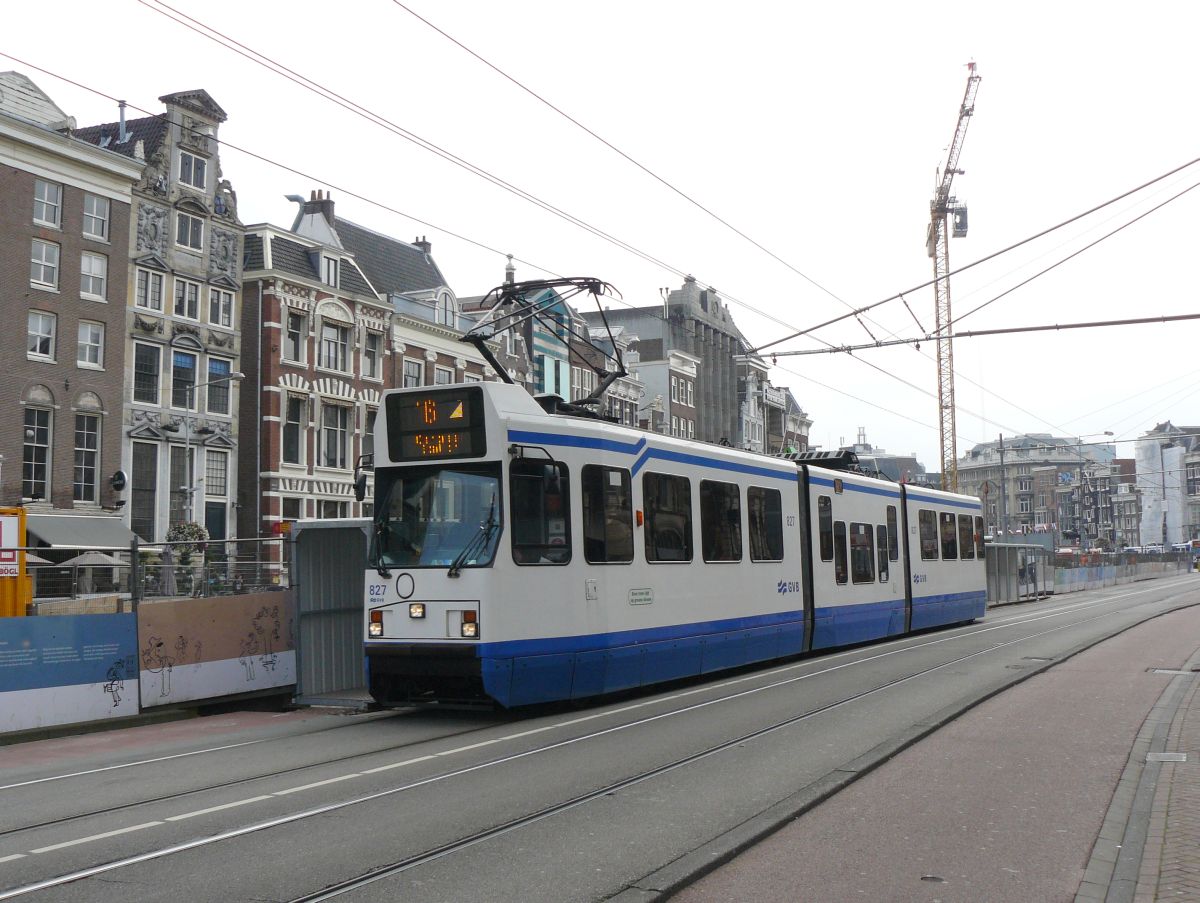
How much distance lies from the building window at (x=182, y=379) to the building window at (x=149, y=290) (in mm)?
1744

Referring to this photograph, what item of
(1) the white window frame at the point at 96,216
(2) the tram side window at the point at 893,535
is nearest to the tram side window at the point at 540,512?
(2) the tram side window at the point at 893,535

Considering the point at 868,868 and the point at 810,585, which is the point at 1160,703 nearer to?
the point at 810,585

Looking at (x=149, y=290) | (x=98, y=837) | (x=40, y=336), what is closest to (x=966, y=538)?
(x=98, y=837)

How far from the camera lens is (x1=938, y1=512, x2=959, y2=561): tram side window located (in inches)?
1062

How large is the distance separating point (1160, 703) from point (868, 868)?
8697 millimetres

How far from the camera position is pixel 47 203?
35.9m

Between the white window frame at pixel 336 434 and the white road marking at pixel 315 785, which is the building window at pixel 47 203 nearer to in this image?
the white window frame at pixel 336 434

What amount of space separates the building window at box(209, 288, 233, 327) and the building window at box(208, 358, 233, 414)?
130cm

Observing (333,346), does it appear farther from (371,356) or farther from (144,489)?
(144,489)

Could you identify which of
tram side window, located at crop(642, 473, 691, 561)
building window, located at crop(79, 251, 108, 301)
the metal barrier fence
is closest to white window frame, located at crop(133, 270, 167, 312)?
building window, located at crop(79, 251, 108, 301)

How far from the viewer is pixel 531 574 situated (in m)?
12.7

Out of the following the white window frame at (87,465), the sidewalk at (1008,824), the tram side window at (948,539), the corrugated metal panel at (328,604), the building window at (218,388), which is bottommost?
the sidewalk at (1008,824)

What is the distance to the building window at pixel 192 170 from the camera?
40656mm

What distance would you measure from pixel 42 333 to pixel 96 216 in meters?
4.04
